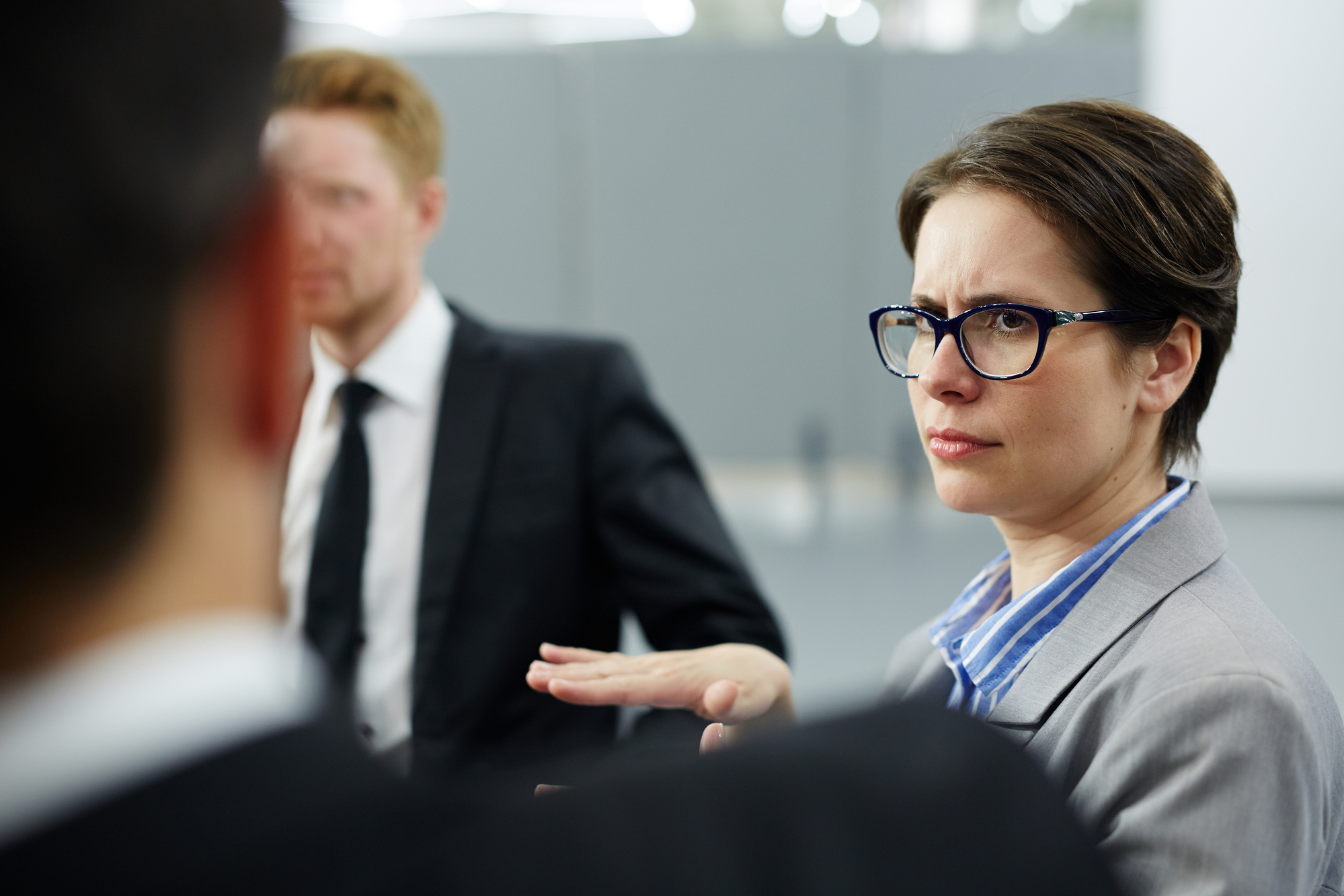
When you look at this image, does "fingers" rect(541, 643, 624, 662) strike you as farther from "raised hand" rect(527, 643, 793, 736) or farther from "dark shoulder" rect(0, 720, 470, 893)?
"dark shoulder" rect(0, 720, 470, 893)

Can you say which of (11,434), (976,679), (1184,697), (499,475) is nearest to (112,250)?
(11,434)

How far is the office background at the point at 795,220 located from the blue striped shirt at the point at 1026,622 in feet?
8.92

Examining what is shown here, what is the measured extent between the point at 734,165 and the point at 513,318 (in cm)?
116

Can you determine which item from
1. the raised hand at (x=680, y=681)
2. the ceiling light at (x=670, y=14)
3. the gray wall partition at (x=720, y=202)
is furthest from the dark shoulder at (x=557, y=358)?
the ceiling light at (x=670, y=14)

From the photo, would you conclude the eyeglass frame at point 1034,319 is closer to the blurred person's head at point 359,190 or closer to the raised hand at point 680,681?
the raised hand at point 680,681

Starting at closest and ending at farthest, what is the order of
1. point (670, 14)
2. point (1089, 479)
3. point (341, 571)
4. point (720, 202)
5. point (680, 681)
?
point (1089, 479), point (680, 681), point (341, 571), point (720, 202), point (670, 14)

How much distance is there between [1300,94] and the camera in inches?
147

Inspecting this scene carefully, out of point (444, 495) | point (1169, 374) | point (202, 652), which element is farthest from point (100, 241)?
point (444, 495)

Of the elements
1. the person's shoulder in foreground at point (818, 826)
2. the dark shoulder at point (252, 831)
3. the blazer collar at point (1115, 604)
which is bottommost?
the blazer collar at point (1115, 604)

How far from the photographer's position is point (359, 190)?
1.71 metres

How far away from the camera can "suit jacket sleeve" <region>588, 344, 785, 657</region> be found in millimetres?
1648

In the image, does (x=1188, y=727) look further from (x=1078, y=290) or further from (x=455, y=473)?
(x=455, y=473)

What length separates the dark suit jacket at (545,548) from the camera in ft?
5.30

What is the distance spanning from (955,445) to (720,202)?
10.8ft
